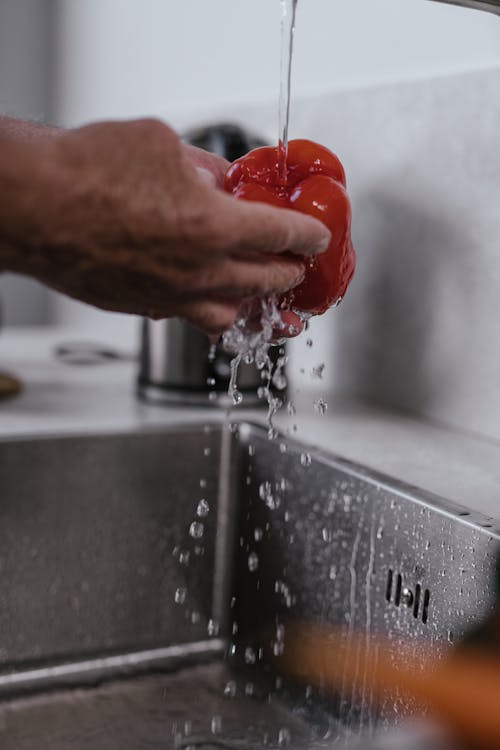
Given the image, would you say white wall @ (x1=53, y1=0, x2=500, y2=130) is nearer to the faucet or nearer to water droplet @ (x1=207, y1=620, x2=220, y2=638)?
the faucet

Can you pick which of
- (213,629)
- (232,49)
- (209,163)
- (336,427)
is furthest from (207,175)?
(232,49)

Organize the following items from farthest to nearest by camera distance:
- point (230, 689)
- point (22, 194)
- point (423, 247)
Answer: point (423, 247) < point (230, 689) < point (22, 194)

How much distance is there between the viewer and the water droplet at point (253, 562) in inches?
37.2

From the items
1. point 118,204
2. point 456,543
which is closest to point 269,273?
point 118,204

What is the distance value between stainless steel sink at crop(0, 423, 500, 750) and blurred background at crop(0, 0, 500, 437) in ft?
0.70

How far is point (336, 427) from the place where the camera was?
3.24 ft

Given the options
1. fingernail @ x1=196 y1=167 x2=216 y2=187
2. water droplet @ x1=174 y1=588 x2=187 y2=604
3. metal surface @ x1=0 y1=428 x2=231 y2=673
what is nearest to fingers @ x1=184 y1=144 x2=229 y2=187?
fingernail @ x1=196 y1=167 x2=216 y2=187

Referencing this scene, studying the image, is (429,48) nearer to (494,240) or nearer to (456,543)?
(494,240)

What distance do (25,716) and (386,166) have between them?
65 centimetres

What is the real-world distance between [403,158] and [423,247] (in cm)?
10

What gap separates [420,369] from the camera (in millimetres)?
1052

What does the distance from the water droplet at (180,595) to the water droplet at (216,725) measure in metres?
0.15

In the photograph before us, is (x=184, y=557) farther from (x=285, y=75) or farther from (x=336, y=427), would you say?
(x=285, y=75)

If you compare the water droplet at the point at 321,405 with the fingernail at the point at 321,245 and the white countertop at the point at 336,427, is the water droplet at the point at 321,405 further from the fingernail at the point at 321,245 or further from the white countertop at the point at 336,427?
the fingernail at the point at 321,245
